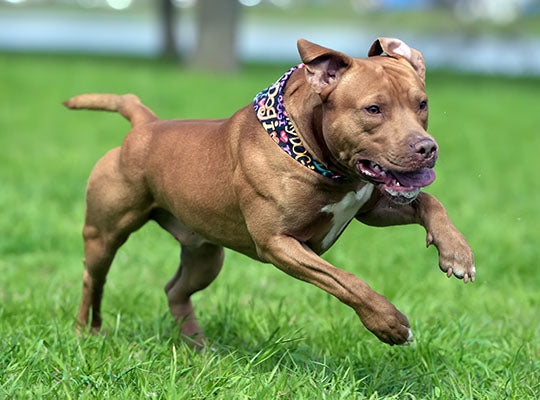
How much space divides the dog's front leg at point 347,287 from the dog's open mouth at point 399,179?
1.32 feet

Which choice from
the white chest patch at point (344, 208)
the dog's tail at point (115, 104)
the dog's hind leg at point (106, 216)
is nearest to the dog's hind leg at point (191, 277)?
the dog's hind leg at point (106, 216)

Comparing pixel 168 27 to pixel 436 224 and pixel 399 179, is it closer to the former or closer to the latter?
pixel 436 224

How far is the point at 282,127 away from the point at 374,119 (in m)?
0.47

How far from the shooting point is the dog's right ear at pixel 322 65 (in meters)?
3.49

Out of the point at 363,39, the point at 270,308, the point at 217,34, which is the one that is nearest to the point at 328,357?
the point at 270,308

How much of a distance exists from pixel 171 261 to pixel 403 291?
1897 millimetres

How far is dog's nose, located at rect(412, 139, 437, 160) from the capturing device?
3.32 meters

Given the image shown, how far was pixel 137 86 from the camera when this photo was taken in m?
15.5

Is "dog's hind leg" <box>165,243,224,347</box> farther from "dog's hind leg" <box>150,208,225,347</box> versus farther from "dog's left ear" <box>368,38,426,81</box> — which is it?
"dog's left ear" <box>368,38,426,81</box>

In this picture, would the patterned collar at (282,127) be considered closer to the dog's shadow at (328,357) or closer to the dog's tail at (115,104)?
the dog's shadow at (328,357)

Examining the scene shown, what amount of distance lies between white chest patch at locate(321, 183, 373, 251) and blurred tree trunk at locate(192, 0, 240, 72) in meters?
15.8

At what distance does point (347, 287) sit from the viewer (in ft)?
11.5

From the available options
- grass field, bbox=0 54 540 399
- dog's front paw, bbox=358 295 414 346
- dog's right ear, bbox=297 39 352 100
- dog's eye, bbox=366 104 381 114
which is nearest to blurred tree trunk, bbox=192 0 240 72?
grass field, bbox=0 54 540 399

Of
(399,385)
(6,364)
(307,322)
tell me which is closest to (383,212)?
(399,385)
